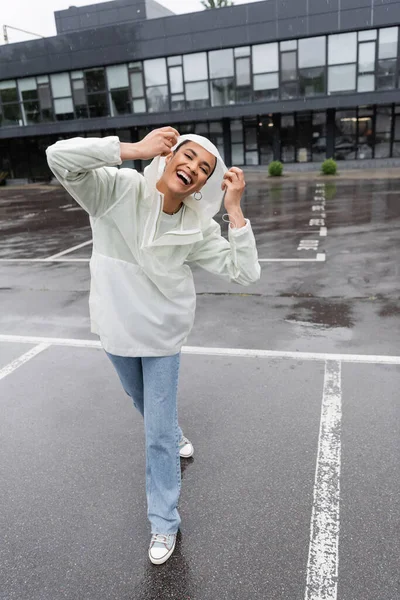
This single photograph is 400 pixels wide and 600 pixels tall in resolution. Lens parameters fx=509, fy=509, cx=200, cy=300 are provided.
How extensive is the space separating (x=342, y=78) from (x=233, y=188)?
26.7 meters

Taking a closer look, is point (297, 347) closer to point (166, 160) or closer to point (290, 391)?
point (290, 391)

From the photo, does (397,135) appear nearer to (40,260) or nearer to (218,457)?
(40,260)

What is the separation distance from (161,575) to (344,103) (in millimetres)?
26755

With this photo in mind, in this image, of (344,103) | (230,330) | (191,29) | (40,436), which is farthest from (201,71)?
(40,436)

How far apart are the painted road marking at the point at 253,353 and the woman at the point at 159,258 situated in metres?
2.45

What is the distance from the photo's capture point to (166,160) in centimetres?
246

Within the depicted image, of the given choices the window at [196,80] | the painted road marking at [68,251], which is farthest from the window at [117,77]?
the painted road marking at [68,251]

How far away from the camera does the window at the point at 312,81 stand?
2606cm

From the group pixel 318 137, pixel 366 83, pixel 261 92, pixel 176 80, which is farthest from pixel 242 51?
pixel 366 83

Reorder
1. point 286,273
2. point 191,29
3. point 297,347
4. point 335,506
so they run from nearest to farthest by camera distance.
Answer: point 335,506, point 297,347, point 286,273, point 191,29

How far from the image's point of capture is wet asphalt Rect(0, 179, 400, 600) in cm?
253

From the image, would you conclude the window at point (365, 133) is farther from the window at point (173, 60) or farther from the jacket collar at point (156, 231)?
the jacket collar at point (156, 231)

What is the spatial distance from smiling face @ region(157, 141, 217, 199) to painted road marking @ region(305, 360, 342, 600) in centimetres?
192

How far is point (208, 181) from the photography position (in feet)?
8.33
